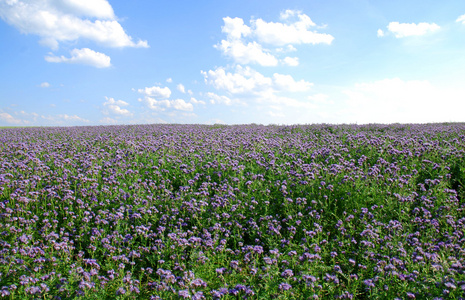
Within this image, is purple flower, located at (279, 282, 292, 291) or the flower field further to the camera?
the flower field

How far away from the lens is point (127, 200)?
6.26m

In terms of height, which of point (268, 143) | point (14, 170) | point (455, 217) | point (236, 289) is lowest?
point (236, 289)

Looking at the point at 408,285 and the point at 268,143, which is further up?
the point at 268,143

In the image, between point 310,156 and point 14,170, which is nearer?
point 14,170

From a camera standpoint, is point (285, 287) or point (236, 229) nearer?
point (285, 287)

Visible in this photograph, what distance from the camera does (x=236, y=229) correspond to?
215 inches

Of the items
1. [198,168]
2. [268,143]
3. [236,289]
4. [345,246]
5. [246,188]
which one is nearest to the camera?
[236,289]

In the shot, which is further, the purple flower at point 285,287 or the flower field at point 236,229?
the flower field at point 236,229

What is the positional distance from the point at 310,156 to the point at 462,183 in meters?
3.63

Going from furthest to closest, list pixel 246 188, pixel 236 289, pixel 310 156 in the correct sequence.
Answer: pixel 310 156
pixel 246 188
pixel 236 289

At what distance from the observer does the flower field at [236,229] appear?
3848 millimetres

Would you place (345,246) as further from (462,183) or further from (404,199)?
(462,183)

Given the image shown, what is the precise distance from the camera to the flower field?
3.85 m

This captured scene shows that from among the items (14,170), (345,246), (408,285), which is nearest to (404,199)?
(345,246)
